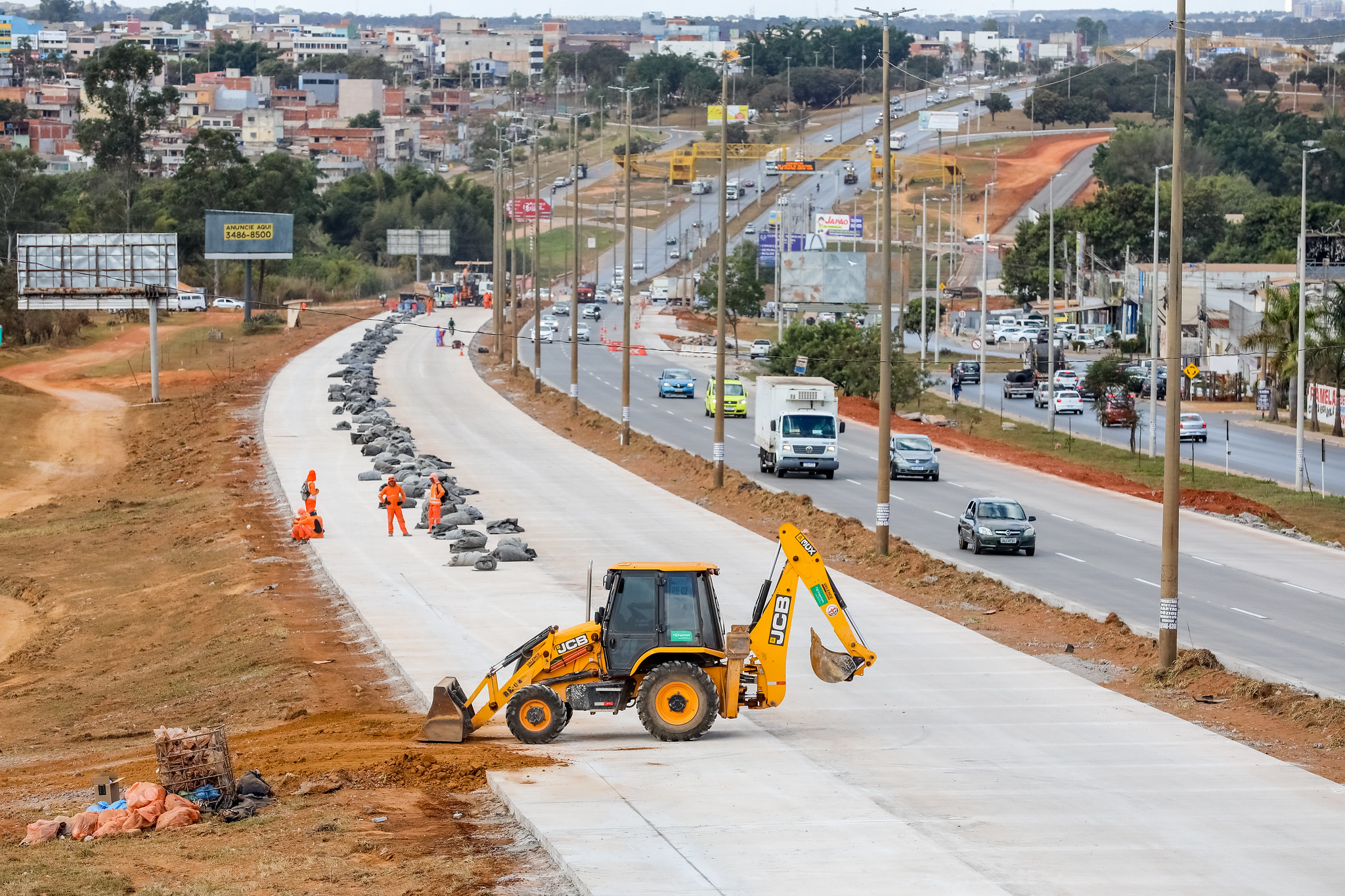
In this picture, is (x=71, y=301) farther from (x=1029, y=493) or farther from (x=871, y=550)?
(x=871, y=550)

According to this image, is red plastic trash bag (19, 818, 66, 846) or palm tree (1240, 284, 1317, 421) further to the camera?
palm tree (1240, 284, 1317, 421)

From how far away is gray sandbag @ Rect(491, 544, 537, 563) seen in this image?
36.8 metres

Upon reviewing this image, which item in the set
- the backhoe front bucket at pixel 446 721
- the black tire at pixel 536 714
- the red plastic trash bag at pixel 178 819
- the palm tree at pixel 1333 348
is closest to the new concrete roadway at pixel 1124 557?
the black tire at pixel 536 714

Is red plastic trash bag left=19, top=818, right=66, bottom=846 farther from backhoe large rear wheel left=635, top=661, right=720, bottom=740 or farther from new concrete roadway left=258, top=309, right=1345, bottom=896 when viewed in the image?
backhoe large rear wheel left=635, top=661, right=720, bottom=740

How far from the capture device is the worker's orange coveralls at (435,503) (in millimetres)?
41812

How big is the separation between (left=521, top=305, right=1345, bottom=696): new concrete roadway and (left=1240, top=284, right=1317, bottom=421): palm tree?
18.8 meters

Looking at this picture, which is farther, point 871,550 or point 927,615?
point 871,550

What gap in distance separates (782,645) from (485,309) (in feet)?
464

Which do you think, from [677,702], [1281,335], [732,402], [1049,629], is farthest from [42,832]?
[1281,335]

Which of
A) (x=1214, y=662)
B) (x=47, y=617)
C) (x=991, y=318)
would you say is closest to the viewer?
(x=1214, y=662)

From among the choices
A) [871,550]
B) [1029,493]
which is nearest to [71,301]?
[1029,493]

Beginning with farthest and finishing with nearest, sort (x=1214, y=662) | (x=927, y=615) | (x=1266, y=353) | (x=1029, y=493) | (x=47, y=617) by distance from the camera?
1. (x=1266, y=353)
2. (x=1029, y=493)
3. (x=47, y=617)
4. (x=927, y=615)
5. (x=1214, y=662)

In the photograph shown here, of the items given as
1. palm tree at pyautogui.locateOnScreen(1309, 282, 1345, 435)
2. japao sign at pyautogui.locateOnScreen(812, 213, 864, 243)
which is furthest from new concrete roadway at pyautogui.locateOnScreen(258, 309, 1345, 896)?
japao sign at pyautogui.locateOnScreen(812, 213, 864, 243)

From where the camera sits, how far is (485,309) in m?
160
